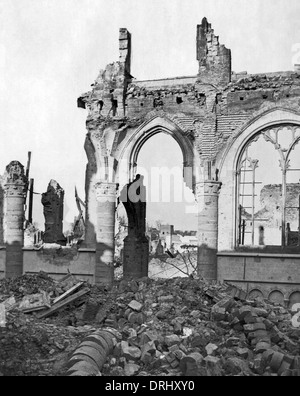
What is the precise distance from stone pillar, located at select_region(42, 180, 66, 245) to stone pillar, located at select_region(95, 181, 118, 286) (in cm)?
204

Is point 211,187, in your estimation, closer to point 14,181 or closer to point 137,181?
point 137,181

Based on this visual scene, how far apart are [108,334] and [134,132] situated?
1004cm

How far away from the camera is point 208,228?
15.9 m

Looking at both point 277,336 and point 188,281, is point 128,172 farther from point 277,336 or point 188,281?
point 277,336

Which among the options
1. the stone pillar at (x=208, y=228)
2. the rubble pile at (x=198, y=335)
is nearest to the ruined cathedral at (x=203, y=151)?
the stone pillar at (x=208, y=228)

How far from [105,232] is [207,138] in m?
4.21

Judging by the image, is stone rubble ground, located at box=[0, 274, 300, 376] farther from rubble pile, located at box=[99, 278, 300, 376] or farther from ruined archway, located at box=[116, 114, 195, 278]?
ruined archway, located at box=[116, 114, 195, 278]

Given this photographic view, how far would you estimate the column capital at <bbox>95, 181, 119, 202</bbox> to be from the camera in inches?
676

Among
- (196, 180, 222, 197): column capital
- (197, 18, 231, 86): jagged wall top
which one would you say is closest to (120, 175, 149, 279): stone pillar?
(196, 180, 222, 197): column capital

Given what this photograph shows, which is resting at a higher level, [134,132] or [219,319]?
[134,132]

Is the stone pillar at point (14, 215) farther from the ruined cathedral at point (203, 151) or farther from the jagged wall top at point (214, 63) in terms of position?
the jagged wall top at point (214, 63)

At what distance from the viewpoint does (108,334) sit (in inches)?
316

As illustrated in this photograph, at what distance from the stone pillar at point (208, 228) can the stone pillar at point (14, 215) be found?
5586 mm

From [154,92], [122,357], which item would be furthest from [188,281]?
[154,92]
